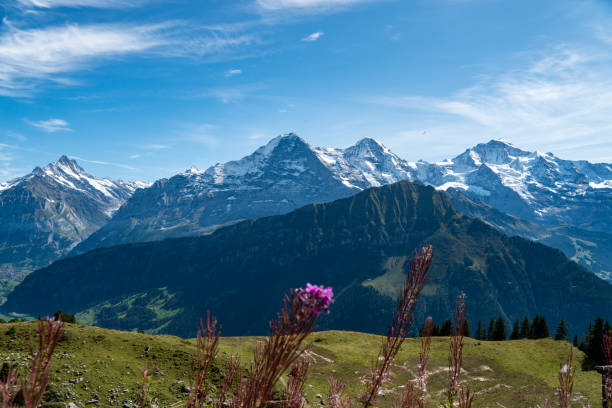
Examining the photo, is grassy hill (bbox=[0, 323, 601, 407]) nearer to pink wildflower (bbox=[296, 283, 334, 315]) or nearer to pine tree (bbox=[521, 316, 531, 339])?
pink wildflower (bbox=[296, 283, 334, 315])

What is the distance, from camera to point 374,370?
724 centimetres

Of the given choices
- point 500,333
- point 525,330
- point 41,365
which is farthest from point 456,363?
point 525,330

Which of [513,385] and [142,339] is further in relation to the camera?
[513,385]

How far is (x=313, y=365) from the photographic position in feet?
178

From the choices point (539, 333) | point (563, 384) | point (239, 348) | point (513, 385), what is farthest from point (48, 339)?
point (539, 333)

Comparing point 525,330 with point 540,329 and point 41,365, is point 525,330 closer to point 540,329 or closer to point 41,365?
point 540,329

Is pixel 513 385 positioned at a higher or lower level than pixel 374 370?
lower

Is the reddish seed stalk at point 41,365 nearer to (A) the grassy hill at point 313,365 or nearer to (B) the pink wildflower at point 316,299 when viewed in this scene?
(B) the pink wildflower at point 316,299

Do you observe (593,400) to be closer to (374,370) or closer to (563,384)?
(563,384)

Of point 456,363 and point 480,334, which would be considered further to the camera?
point 480,334

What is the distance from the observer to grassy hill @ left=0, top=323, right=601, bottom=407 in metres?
33.5

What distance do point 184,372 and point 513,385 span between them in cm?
4554

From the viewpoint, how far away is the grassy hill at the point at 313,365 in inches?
1320

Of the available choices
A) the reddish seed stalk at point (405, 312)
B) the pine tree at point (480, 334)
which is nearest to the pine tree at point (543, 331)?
the pine tree at point (480, 334)
